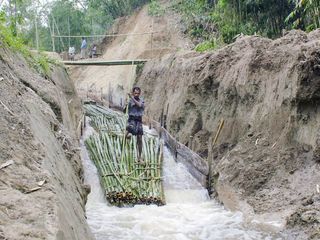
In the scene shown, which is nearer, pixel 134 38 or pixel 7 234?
pixel 7 234

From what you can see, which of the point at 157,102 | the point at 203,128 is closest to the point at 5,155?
the point at 203,128

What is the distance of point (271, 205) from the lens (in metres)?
6.68

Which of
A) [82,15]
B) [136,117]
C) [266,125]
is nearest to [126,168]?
[136,117]

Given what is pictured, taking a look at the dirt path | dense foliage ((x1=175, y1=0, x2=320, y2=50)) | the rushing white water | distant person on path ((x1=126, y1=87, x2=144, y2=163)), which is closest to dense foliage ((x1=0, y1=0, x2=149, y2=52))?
the dirt path

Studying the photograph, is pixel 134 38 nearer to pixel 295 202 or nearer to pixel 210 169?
pixel 210 169

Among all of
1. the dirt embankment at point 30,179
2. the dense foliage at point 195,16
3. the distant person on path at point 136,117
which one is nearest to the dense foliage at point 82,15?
the dense foliage at point 195,16

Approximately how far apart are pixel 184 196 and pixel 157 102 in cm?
825

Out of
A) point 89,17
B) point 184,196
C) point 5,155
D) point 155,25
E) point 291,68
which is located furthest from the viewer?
point 89,17

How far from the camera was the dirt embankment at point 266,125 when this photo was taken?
6570 millimetres

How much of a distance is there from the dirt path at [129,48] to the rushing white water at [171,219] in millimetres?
14063

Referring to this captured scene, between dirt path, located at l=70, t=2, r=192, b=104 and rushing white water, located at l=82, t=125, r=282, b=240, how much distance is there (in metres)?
14.1

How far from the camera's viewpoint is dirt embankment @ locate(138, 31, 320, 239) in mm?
6570

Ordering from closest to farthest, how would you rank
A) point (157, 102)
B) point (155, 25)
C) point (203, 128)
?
point (203, 128) → point (157, 102) → point (155, 25)

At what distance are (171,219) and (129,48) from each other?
22.3m
